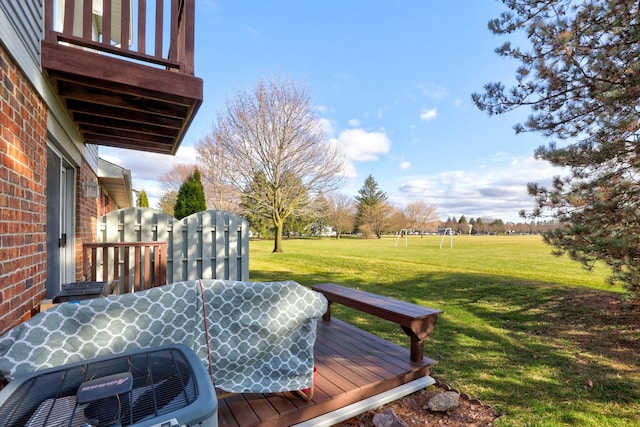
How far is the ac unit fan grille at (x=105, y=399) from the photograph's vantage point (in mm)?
1010

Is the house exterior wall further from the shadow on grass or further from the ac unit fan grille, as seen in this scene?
the shadow on grass

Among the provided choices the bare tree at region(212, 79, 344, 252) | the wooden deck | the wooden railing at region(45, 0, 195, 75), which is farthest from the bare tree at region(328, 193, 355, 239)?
the wooden railing at region(45, 0, 195, 75)

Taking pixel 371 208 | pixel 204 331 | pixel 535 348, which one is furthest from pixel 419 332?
pixel 371 208

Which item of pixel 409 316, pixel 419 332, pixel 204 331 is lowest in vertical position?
pixel 419 332

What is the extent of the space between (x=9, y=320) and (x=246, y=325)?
1509mm

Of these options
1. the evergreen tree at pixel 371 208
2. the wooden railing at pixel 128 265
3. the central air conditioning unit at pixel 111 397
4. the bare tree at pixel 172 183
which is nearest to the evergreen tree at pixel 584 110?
the central air conditioning unit at pixel 111 397

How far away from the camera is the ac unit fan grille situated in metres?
1.01

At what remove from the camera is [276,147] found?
1566 centimetres

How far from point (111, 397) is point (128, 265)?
13.8 feet

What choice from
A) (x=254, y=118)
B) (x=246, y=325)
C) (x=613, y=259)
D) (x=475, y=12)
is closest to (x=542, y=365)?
(x=613, y=259)

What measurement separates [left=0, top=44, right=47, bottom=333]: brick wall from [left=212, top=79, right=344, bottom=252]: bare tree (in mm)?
13017

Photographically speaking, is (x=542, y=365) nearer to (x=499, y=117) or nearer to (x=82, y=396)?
(x=499, y=117)

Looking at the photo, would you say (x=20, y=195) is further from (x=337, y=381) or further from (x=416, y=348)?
(x=416, y=348)

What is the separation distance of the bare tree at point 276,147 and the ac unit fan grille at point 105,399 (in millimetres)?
14736
